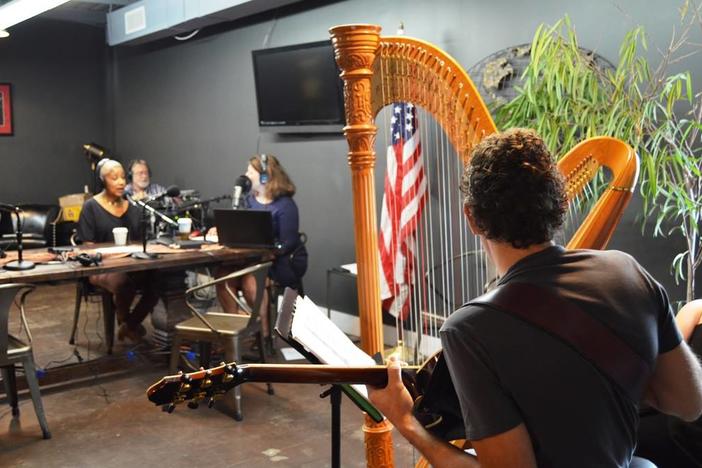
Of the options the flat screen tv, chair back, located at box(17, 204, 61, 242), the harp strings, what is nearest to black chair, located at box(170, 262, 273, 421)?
the harp strings

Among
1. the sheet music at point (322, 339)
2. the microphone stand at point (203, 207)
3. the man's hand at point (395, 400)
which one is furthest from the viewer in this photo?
the microphone stand at point (203, 207)

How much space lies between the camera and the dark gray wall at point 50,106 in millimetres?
8531

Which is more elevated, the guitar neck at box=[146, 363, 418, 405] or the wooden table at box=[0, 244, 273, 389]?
the wooden table at box=[0, 244, 273, 389]

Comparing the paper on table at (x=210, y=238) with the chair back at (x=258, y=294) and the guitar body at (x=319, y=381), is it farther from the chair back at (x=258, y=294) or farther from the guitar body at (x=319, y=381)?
the guitar body at (x=319, y=381)

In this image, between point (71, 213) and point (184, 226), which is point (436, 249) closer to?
point (184, 226)

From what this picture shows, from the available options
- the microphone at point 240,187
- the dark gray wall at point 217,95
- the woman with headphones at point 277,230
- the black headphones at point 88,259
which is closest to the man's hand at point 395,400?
the dark gray wall at point 217,95

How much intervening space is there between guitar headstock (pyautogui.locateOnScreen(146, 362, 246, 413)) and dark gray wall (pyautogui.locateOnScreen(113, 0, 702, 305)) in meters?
3.01

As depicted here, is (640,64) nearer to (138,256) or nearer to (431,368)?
(431,368)

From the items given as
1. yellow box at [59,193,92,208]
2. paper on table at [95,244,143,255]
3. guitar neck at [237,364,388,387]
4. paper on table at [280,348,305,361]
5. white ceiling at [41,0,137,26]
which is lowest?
paper on table at [280,348,305,361]

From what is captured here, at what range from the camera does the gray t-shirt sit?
48.0 inches

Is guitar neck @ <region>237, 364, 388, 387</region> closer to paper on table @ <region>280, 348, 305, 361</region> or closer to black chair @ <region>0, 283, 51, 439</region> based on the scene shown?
black chair @ <region>0, 283, 51, 439</region>

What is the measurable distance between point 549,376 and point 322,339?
0.59 metres

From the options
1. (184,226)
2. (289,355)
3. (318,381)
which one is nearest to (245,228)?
(184,226)

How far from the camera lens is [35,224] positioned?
25.8 feet
